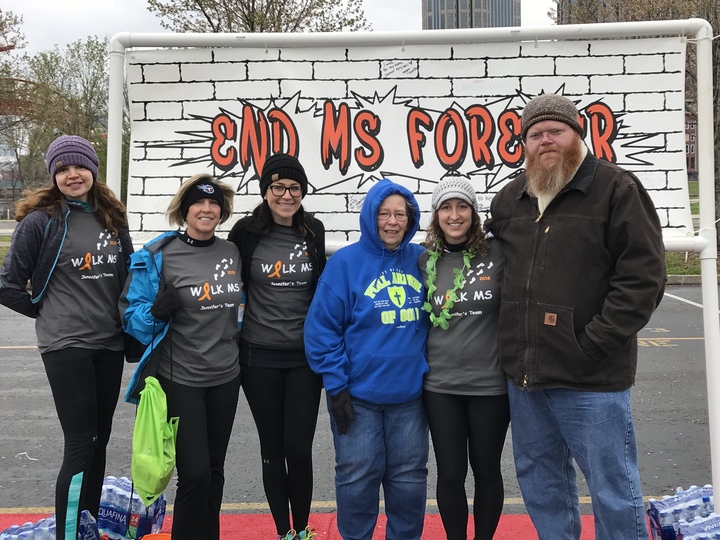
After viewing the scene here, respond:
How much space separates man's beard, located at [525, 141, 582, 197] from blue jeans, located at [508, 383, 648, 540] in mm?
836

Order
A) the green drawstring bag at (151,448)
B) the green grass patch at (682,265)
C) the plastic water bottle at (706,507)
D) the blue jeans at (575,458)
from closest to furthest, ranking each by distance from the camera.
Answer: the blue jeans at (575,458), the green drawstring bag at (151,448), the plastic water bottle at (706,507), the green grass patch at (682,265)

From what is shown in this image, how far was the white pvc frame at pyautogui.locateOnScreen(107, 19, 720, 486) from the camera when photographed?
3.20 metres

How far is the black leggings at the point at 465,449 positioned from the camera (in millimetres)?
2926

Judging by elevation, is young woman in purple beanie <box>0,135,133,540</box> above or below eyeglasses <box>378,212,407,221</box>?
below

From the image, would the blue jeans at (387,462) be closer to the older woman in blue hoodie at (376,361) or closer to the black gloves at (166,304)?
the older woman in blue hoodie at (376,361)

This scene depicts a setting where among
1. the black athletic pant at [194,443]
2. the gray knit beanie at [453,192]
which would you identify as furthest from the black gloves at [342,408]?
the gray knit beanie at [453,192]

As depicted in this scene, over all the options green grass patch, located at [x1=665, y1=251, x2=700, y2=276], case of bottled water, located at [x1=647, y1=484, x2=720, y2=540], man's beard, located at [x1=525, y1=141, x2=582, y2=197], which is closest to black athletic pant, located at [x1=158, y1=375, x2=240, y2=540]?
man's beard, located at [x1=525, y1=141, x2=582, y2=197]

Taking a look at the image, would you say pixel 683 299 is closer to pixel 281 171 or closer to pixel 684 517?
pixel 684 517

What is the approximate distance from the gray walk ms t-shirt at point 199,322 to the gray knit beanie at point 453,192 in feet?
3.35

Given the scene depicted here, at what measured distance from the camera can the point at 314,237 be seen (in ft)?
10.7

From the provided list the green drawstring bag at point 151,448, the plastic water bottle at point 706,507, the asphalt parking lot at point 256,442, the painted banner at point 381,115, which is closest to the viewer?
the green drawstring bag at point 151,448

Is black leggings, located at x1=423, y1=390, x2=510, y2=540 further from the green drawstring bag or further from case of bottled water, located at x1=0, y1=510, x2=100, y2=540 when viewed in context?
case of bottled water, located at x1=0, y1=510, x2=100, y2=540

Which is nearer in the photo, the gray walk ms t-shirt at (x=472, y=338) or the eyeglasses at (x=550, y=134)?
the eyeglasses at (x=550, y=134)

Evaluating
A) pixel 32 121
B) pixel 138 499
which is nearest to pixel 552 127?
pixel 138 499
